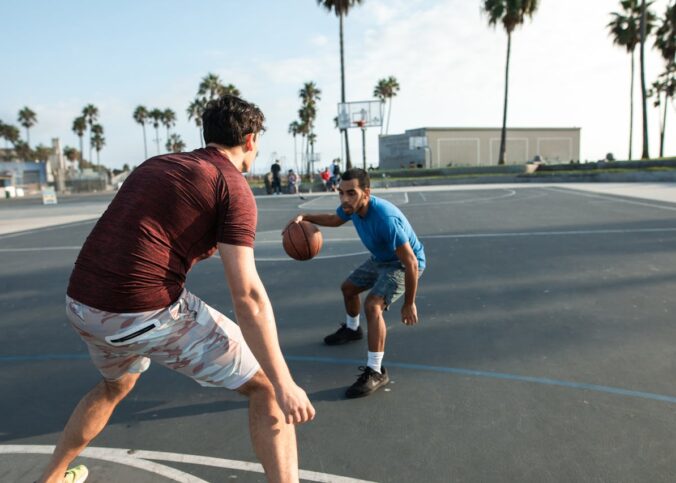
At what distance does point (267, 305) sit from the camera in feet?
6.46

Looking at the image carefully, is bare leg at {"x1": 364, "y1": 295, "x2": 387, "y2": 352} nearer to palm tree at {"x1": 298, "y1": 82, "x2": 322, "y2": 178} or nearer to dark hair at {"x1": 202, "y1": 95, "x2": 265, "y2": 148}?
dark hair at {"x1": 202, "y1": 95, "x2": 265, "y2": 148}

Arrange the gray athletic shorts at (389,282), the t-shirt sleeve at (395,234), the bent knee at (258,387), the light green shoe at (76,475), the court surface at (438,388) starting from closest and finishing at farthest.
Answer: the bent knee at (258,387) → the light green shoe at (76,475) → the court surface at (438,388) → the t-shirt sleeve at (395,234) → the gray athletic shorts at (389,282)

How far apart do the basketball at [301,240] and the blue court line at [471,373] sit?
97 centimetres

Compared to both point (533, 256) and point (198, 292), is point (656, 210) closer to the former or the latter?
point (533, 256)

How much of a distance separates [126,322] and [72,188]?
67166mm

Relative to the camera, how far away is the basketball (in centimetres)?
454

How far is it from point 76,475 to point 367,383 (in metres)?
1.98

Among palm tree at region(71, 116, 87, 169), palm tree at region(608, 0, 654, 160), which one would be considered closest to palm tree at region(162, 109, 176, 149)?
palm tree at region(71, 116, 87, 169)

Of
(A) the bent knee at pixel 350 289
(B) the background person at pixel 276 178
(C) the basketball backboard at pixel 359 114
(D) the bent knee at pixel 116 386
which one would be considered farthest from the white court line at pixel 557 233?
(C) the basketball backboard at pixel 359 114

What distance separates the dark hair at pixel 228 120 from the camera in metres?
2.15

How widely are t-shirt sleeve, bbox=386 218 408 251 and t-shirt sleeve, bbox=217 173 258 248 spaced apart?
1.92 metres

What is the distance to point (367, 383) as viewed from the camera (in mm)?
3693

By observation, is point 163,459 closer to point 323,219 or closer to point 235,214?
point 235,214

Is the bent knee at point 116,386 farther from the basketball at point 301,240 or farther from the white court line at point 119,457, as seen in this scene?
the basketball at point 301,240
